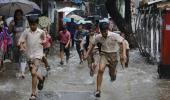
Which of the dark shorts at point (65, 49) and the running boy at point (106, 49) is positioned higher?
the running boy at point (106, 49)

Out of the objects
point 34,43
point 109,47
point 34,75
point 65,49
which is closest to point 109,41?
point 109,47

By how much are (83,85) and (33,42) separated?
128 inches

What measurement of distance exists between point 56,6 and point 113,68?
110ft

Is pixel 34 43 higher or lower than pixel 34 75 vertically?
higher

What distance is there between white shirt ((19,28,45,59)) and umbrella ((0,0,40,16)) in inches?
213

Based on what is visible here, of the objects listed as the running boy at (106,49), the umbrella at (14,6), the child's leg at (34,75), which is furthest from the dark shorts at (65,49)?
the child's leg at (34,75)

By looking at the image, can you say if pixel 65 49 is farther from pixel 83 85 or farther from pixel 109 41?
pixel 109 41

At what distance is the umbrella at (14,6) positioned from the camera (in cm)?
1600

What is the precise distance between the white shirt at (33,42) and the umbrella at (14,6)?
542 centimetres

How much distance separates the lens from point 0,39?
15445 millimetres

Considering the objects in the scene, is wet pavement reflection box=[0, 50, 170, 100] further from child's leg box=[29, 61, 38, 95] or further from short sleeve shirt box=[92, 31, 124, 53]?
short sleeve shirt box=[92, 31, 124, 53]

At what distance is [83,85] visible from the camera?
44.2ft

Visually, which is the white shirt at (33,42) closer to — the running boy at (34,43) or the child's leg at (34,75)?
the running boy at (34,43)

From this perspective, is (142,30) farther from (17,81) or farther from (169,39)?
(17,81)
